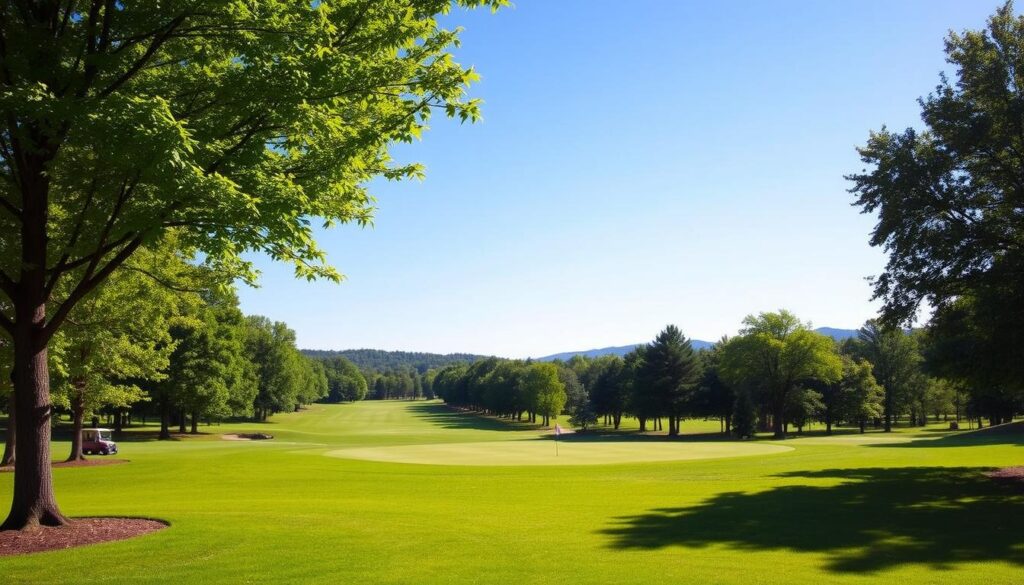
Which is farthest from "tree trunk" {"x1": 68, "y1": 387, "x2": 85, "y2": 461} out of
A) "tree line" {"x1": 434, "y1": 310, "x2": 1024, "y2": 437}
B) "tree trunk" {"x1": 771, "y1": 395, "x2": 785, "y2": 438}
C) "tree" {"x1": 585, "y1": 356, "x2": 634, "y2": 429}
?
"tree" {"x1": 585, "y1": 356, "x2": 634, "y2": 429}

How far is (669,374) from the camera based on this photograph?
266 feet

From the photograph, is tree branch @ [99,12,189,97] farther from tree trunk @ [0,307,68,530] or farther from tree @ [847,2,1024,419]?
tree @ [847,2,1024,419]

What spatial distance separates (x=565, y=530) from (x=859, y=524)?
673cm

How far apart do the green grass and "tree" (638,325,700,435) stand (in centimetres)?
5101

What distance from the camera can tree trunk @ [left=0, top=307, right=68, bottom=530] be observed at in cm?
1135

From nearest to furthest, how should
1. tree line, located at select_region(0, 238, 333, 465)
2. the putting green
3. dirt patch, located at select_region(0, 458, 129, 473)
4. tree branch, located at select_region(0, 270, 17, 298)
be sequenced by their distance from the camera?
1. tree branch, located at select_region(0, 270, 17, 298)
2. tree line, located at select_region(0, 238, 333, 465)
3. dirt patch, located at select_region(0, 458, 129, 473)
4. the putting green

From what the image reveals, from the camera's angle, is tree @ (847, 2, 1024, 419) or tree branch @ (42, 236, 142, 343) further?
tree @ (847, 2, 1024, 419)

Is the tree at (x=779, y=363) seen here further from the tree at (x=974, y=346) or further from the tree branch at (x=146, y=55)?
the tree branch at (x=146, y=55)

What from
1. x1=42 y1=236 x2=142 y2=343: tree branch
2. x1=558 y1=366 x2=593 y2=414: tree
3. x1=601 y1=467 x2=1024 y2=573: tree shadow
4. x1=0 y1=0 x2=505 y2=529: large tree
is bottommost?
x1=558 y1=366 x2=593 y2=414: tree

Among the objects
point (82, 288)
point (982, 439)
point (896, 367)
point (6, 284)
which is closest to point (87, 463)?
point (6, 284)

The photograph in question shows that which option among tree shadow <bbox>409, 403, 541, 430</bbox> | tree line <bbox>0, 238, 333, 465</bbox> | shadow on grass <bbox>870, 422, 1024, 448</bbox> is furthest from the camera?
tree shadow <bbox>409, 403, 541, 430</bbox>

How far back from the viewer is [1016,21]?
22.1 m

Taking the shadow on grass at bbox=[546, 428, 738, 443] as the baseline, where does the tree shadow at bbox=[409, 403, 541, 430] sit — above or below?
below

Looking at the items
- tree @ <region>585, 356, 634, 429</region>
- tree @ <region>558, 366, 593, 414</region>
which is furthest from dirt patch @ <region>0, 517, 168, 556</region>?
tree @ <region>558, 366, 593, 414</region>
